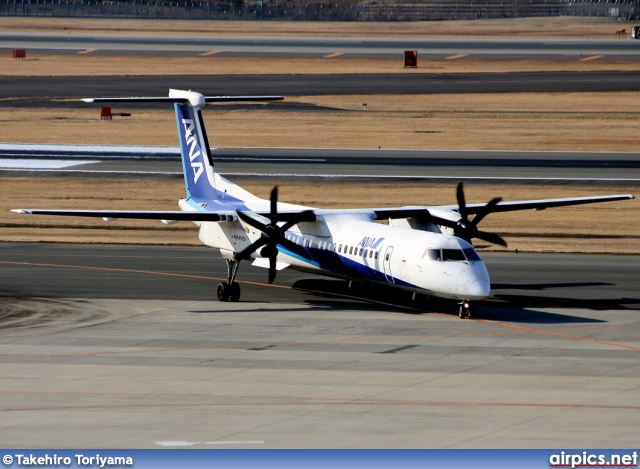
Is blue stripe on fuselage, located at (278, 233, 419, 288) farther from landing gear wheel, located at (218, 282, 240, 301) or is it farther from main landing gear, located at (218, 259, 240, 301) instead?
landing gear wheel, located at (218, 282, 240, 301)

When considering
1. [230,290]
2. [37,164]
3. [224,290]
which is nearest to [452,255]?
[230,290]

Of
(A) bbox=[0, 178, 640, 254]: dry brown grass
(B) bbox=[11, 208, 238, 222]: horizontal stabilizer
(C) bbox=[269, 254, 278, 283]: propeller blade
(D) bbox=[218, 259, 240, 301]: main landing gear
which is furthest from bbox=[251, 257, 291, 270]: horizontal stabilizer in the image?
(A) bbox=[0, 178, 640, 254]: dry brown grass

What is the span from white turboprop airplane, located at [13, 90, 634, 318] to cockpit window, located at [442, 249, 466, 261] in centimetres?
3

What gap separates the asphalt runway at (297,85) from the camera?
89438 millimetres

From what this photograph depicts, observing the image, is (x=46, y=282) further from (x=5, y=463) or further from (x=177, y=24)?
(x=177, y=24)

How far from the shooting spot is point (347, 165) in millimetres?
65188

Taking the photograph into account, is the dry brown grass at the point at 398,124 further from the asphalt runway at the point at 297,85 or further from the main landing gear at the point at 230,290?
the main landing gear at the point at 230,290

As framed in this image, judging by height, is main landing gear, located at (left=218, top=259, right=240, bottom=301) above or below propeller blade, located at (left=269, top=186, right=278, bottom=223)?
below

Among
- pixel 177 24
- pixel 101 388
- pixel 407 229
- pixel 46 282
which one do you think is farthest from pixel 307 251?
pixel 177 24

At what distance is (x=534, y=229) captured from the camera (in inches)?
2005

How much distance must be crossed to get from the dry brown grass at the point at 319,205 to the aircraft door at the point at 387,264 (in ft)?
45.8

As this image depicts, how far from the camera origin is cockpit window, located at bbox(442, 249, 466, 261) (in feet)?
110

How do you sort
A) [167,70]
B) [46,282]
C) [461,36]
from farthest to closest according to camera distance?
[461,36] → [167,70] → [46,282]

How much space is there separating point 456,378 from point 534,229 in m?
25.4
